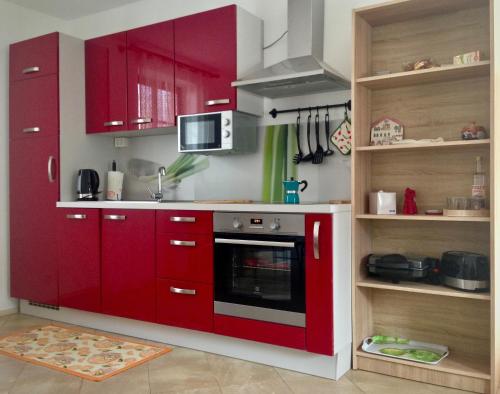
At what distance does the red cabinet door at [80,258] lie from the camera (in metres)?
3.43

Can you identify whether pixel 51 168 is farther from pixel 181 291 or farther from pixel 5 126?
pixel 181 291

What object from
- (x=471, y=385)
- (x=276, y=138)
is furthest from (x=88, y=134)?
(x=471, y=385)

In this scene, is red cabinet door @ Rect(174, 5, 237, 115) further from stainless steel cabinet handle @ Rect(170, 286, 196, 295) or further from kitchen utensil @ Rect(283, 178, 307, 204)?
stainless steel cabinet handle @ Rect(170, 286, 196, 295)

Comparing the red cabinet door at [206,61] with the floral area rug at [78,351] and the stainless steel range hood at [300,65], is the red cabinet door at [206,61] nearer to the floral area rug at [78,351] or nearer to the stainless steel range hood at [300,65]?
the stainless steel range hood at [300,65]

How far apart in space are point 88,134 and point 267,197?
5.17 ft

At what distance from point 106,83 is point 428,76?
92.7 inches

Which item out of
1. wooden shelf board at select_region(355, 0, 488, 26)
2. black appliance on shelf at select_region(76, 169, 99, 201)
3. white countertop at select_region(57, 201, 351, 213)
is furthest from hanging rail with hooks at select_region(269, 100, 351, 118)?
black appliance on shelf at select_region(76, 169, 99, 201)

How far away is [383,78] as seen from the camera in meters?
2.60

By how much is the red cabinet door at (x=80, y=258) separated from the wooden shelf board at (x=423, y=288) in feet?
5.93

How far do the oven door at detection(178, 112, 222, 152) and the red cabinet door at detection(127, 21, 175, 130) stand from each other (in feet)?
0.58

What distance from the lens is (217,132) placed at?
3.21 metres

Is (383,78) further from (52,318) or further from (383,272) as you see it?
(52,318)

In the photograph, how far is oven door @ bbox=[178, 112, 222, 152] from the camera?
3.22 m

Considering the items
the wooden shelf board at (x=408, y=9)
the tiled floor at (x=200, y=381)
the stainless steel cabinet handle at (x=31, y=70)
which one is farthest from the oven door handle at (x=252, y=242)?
the stainless steel cabinet handle at (x=31, y=70)
